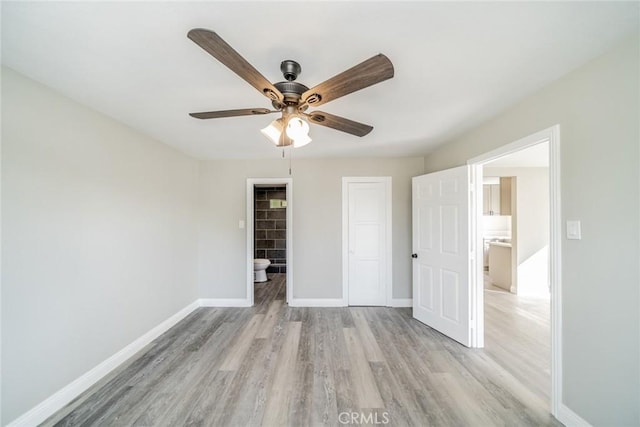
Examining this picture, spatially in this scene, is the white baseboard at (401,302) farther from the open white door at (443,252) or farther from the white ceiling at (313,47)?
the white ceiling at (313,47)

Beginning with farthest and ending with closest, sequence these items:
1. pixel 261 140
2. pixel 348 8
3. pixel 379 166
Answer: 1. pixel 379 166
2. pixel 261 140
3. pixel 348 8

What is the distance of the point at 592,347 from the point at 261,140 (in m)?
3.24

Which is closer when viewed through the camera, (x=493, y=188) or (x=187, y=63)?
(x=187, y=63)

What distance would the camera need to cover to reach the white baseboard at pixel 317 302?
3676 mm

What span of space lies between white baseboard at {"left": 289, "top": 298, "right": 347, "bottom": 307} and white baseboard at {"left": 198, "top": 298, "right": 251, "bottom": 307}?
74 cm

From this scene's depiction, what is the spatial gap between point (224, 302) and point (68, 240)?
90.3 inches

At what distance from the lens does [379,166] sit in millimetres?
3715

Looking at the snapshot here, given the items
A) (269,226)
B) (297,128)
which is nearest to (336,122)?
(297,128)

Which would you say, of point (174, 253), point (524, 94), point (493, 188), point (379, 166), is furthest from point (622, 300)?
point (493, 188)

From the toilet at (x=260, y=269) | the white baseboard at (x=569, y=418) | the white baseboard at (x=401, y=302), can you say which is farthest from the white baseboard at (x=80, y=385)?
the white baseboard at (x=569, y=418)

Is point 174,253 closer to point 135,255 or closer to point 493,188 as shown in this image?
point 135,255

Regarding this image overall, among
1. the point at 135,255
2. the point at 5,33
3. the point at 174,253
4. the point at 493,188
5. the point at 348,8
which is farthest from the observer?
the point at 493,188

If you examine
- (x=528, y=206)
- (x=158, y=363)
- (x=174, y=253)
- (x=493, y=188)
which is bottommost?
(x=158, y=363)

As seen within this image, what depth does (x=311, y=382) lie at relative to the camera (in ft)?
6.56
